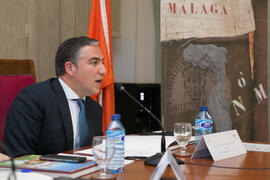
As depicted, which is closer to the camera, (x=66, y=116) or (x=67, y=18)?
(x=66, y=116)

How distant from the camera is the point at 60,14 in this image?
3.71 meters

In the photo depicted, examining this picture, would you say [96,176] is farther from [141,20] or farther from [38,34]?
[141,20]

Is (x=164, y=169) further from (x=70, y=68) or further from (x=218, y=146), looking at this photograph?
(x=70, y=68)

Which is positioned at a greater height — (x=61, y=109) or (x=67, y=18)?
(x=67, y=18)

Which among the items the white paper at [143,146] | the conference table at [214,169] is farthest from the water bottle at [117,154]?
the white paper at [143,146]

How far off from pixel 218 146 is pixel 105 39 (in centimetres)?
203

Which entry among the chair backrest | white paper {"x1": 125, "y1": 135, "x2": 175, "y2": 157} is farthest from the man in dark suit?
white paper {"x1": 125, "y1": 135, "x2": 175, "y2": 157}

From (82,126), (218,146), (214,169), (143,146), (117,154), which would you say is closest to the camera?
(117,154)

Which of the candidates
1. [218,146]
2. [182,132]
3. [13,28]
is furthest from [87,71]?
[13,28]

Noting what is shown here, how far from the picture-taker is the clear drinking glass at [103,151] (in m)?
1.09

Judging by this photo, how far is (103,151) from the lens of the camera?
1098mm

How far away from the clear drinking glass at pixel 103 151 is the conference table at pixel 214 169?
0.15 ft

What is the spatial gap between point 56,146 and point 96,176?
827mm

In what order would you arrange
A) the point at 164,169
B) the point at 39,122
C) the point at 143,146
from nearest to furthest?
the point at 164,169 < the point at 143,146 < the point at 39,122
